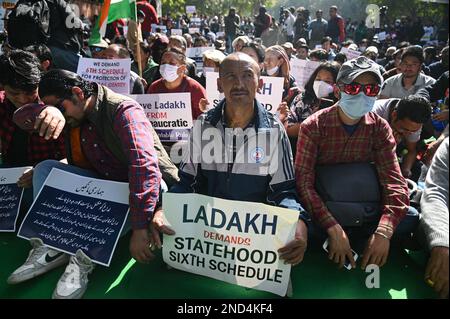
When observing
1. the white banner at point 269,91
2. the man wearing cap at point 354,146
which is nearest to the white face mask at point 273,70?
the white banner at point 269,91

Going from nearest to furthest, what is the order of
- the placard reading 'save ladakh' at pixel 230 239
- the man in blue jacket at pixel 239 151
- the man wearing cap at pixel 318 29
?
the placard reading 'save ladakh' at pixel 230 239 → the man in blue jacket at pixel 239 151 → the man wearing cap at pixel 318 29

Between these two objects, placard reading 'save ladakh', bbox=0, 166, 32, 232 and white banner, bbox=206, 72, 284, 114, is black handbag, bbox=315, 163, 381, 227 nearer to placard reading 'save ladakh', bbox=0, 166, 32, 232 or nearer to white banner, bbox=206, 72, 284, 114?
white banner, bbox=206, 72, 284, 114

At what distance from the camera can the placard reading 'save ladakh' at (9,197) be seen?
2.77 m

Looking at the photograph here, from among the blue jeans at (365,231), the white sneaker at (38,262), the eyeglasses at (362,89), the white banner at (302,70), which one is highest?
the eyeglasses at (362,89)

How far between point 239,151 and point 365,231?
905mm

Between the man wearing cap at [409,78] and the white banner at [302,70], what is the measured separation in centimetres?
107

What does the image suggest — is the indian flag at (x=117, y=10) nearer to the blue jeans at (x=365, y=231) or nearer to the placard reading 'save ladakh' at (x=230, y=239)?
the placard reading 'save ladakh' at (x=230, y=239)

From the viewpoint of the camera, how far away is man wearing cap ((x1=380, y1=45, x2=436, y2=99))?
15.4ft

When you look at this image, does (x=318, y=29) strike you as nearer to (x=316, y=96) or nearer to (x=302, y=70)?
(x=302, y=70)

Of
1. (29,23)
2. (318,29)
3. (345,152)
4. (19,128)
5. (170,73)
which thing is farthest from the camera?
(318,29)

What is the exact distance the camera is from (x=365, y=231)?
2.39 metres

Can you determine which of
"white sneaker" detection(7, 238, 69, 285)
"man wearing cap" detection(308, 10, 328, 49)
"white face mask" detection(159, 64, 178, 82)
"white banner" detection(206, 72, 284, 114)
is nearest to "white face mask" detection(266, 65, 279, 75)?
"white banner" detection(206, 72, 284, 114)

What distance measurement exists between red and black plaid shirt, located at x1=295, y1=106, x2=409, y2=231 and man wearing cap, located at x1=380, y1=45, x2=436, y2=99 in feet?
8.80

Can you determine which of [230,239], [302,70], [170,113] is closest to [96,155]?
[230,239]
